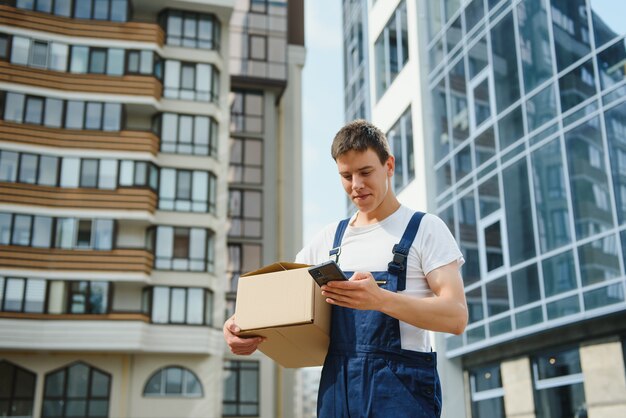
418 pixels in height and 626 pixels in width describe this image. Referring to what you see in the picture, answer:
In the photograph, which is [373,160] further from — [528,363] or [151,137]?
[151,137]

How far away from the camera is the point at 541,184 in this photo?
10648 millimetres

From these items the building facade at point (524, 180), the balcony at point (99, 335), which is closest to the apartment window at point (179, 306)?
the balcony at point (99, 335)

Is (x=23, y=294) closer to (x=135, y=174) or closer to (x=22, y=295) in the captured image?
(x=22, y=295)

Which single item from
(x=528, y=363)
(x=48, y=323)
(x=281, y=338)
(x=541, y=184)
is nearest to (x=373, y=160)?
(x=281, y=338)

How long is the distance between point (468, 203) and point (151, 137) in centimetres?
1603

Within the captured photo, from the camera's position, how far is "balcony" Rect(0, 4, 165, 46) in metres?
25.1

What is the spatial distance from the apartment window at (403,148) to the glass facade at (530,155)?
2.20ft

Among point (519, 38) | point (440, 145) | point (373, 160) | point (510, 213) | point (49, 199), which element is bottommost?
point (373, 160)

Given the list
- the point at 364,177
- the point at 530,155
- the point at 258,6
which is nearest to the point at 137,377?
the point at 258,6

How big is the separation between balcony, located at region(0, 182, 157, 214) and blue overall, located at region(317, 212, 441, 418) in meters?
23.4

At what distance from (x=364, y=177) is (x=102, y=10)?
87.2 feet

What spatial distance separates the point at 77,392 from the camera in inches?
936

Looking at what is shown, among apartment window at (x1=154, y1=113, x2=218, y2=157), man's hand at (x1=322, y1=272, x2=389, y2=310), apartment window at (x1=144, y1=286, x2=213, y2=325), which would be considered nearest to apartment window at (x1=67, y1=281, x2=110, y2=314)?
apartment window at (x1=144, y1=286, x2=213, y2=325)

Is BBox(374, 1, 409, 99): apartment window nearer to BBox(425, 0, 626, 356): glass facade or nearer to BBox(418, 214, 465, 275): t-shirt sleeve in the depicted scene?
BBox(425, 0, 626, 356): glass facade
